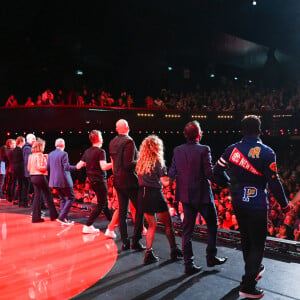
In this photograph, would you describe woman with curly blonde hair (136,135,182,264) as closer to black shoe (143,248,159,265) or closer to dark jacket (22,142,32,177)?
black shoe (143,248,159,265)

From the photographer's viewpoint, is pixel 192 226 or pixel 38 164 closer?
pixel 192 226

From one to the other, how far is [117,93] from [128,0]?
13.5ft

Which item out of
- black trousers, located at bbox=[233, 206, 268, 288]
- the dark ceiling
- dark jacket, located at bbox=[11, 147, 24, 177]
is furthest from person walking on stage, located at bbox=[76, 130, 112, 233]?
the dark ceiling

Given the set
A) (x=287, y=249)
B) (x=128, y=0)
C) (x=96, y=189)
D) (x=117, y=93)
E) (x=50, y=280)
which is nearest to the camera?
(x=50, y=280)

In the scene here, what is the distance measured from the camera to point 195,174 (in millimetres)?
3182

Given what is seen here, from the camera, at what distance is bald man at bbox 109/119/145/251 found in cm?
386

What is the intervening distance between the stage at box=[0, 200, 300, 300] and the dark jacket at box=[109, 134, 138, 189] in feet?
2.71

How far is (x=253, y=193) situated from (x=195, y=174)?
68 cm

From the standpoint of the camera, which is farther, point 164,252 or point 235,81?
point 235,81

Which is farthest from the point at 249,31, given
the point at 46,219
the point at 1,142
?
the point at 46,219

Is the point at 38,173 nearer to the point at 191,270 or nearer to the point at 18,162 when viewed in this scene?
the point at 18,162

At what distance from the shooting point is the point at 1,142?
37.1 feet

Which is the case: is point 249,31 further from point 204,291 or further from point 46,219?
point 204,291

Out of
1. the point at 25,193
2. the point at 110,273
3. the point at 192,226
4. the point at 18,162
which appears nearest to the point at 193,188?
the point at 192,226
